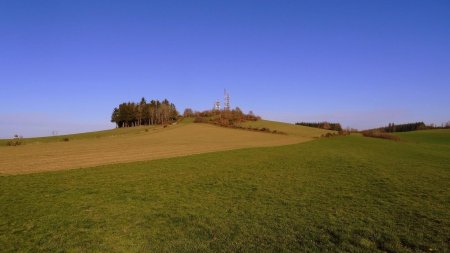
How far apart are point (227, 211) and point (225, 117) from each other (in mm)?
63502

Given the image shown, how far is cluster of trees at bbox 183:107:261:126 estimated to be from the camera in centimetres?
7212

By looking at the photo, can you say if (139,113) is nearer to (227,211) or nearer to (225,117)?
(225,117)

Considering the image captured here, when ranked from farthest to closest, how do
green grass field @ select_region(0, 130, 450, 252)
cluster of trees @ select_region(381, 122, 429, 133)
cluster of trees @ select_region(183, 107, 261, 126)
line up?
cluster of trees @ select_region(381, 122, 429, 133) → cluster of trees @ select_region(183, 107, 261, 126) → green grass field @ select_region(0, 130, 450, 252)

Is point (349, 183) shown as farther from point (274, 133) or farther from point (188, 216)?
point (274, 133)

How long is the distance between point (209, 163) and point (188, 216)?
13761 mm

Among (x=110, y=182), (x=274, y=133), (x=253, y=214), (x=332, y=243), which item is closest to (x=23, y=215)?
(x=110, y=182)

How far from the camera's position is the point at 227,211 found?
1207 cm

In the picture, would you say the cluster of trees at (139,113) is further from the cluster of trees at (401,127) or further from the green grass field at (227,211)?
the green grass field at (227,211)

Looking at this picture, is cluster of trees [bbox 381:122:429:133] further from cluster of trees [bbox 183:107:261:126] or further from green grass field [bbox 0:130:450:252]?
green grass field [bbox 0:130:450:252]

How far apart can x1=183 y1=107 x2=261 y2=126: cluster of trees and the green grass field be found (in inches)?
2008

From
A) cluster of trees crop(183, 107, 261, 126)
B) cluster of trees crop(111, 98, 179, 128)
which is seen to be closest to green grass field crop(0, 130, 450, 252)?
cluster of trees crop(183, 107, 261, 126)

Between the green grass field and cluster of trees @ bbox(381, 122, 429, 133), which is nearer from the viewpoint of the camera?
the green grass field

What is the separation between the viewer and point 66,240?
9.23 metres

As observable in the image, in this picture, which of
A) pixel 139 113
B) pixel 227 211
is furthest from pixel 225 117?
pixel 227 211
